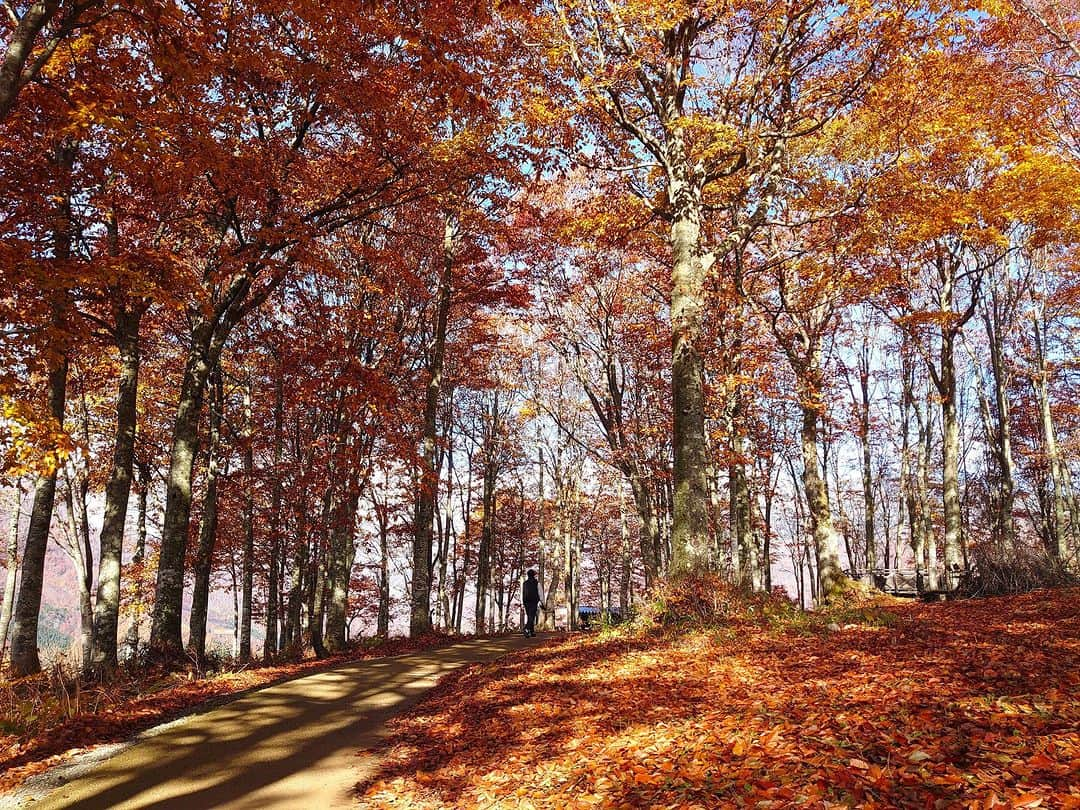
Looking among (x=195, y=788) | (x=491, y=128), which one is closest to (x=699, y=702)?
(x=195, y=788)

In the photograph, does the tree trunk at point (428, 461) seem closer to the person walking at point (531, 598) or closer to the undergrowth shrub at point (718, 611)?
the person walking at point (531, 598)

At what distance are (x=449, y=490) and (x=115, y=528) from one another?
15408 millimetres

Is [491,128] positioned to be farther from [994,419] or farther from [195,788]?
[994,419]

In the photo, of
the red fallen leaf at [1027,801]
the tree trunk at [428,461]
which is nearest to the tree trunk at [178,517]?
the tree trunk at [428,461]

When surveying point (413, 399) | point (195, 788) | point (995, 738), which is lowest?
point (195, 788)

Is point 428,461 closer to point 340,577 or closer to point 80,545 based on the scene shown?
point 340,577

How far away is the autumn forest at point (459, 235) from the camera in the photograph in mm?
8250

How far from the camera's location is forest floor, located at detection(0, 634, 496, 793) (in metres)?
5.60

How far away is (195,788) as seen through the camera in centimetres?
496

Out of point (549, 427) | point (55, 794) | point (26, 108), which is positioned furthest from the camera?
point (549, 427)

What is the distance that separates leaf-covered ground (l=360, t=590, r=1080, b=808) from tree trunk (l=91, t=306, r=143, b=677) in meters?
6.35

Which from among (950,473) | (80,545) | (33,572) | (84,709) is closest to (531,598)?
(84,709)

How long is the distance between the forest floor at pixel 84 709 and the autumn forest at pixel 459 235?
1.42m

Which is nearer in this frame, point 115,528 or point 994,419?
point 115,528
